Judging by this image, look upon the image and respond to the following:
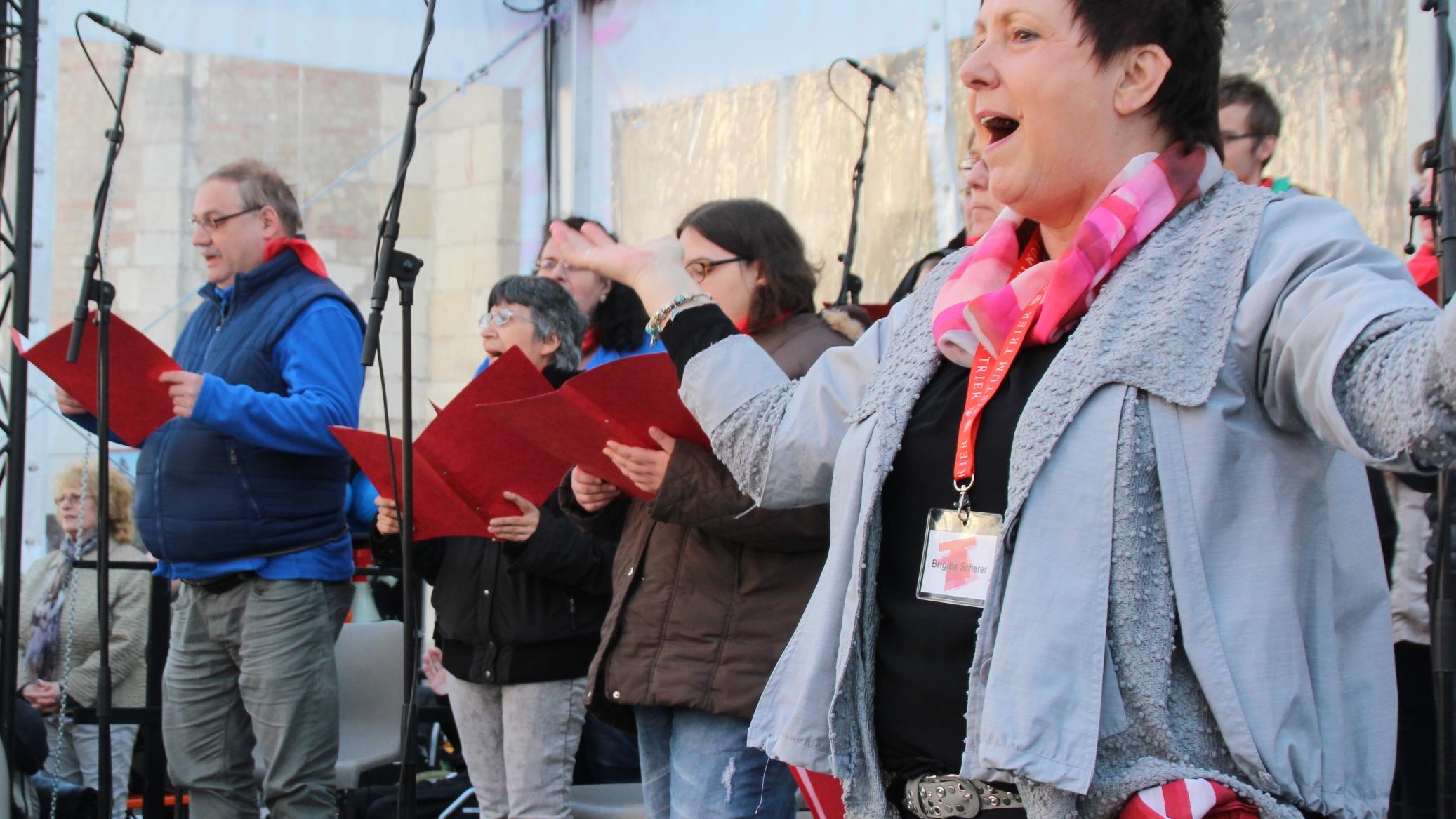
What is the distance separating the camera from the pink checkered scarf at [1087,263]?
1.37m

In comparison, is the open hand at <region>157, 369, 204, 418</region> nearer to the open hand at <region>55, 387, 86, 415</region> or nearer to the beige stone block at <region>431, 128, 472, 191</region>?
the open hand at <region>55, 387, 86, 415</region>

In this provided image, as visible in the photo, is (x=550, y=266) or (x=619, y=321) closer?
(x=619, y=321)

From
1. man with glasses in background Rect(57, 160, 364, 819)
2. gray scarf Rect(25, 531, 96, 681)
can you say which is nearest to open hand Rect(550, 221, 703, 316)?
man with glasses in background Rect(57, 160, 364, 819)

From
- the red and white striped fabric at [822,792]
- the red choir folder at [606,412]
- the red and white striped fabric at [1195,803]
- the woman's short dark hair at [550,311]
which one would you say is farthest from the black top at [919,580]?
the woman's short dark hair at [550,311]

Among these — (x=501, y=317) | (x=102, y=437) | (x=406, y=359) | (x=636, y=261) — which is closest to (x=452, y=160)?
(x=501, y=317)

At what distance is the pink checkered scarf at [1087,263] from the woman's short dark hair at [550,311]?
7.78 feet

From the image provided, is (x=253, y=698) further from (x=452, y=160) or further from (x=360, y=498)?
(x=452, y=160)

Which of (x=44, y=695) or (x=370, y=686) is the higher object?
(x=370, y=686)

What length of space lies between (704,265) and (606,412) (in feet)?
2.07

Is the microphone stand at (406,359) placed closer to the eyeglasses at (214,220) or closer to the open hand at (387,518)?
the open hand at (387,518)

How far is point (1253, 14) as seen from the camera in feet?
13.7

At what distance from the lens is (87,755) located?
5473mm

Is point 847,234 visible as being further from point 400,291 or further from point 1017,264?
point 1017,264

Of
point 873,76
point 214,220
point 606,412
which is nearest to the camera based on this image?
point 606,412
